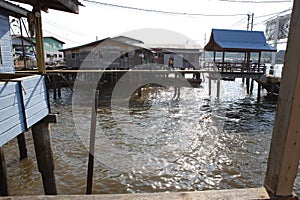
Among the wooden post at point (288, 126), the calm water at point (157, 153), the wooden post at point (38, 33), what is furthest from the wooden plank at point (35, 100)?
the wooden post at point (288, 126)

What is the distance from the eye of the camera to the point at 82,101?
48.6ft

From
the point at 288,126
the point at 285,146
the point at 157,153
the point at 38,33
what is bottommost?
the point at 157,153

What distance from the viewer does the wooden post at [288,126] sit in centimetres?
126

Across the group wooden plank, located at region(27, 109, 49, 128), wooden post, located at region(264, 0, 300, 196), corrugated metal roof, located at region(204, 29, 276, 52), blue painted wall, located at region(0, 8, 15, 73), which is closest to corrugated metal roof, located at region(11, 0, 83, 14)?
wooden plank, located at region(27, 109, 49, 128)

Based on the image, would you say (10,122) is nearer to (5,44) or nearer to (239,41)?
(5,44)

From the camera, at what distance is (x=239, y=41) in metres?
18.0

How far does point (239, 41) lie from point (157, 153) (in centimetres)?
1501

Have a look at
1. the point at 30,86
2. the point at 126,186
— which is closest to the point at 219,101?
the point at 126,186

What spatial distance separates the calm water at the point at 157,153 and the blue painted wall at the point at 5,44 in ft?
8.88

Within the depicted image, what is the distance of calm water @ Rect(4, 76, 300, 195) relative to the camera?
204 inches

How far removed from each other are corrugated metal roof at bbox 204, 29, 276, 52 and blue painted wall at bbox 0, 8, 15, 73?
1434 centimetres

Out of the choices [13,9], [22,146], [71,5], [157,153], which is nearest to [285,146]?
[71,5]

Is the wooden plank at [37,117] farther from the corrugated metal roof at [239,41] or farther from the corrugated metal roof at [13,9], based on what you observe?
the corrugated metal roof at [239,41]

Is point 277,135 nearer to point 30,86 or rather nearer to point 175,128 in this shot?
point 30,86
